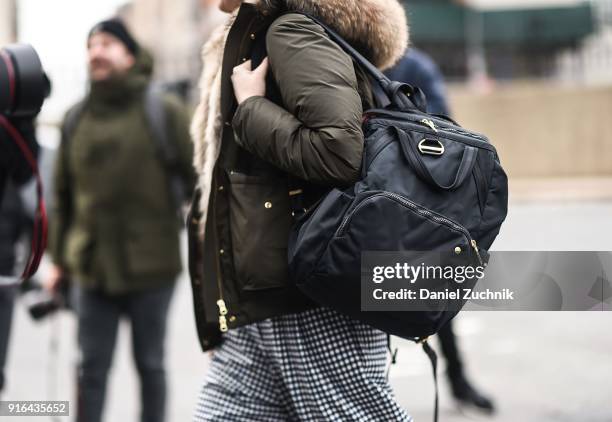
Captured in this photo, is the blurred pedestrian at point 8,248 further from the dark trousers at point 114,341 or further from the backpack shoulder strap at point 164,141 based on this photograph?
the backpack shoulder strap at point 164,141

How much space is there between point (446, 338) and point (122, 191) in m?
1.84

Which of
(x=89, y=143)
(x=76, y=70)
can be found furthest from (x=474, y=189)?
(x=76, y=70)

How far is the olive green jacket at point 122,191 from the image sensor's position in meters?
3.80

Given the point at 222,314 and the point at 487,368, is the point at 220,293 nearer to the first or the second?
the point at 222,314

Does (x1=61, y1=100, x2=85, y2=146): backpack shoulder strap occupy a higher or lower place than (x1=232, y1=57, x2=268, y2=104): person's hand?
lower

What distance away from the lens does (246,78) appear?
237 cm

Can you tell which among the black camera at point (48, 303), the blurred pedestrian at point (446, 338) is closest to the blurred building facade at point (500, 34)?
the blurred pedestrian at point (446, 338)

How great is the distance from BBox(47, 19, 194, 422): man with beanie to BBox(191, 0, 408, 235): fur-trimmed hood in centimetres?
117

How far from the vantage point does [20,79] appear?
96.2 inches

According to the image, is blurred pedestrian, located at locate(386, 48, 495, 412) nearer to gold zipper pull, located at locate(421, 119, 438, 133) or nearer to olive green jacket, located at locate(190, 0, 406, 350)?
olive green jacket, located at locate(190, 0, 406, 350)

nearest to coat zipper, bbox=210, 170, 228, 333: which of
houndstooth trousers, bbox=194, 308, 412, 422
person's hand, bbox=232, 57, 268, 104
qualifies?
houndstooth trousers, bbox=194, 308, 412, 422

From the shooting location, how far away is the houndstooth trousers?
7.72 ft

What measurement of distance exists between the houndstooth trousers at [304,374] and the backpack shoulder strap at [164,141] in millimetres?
1477

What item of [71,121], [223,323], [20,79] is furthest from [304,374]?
[71,121]
